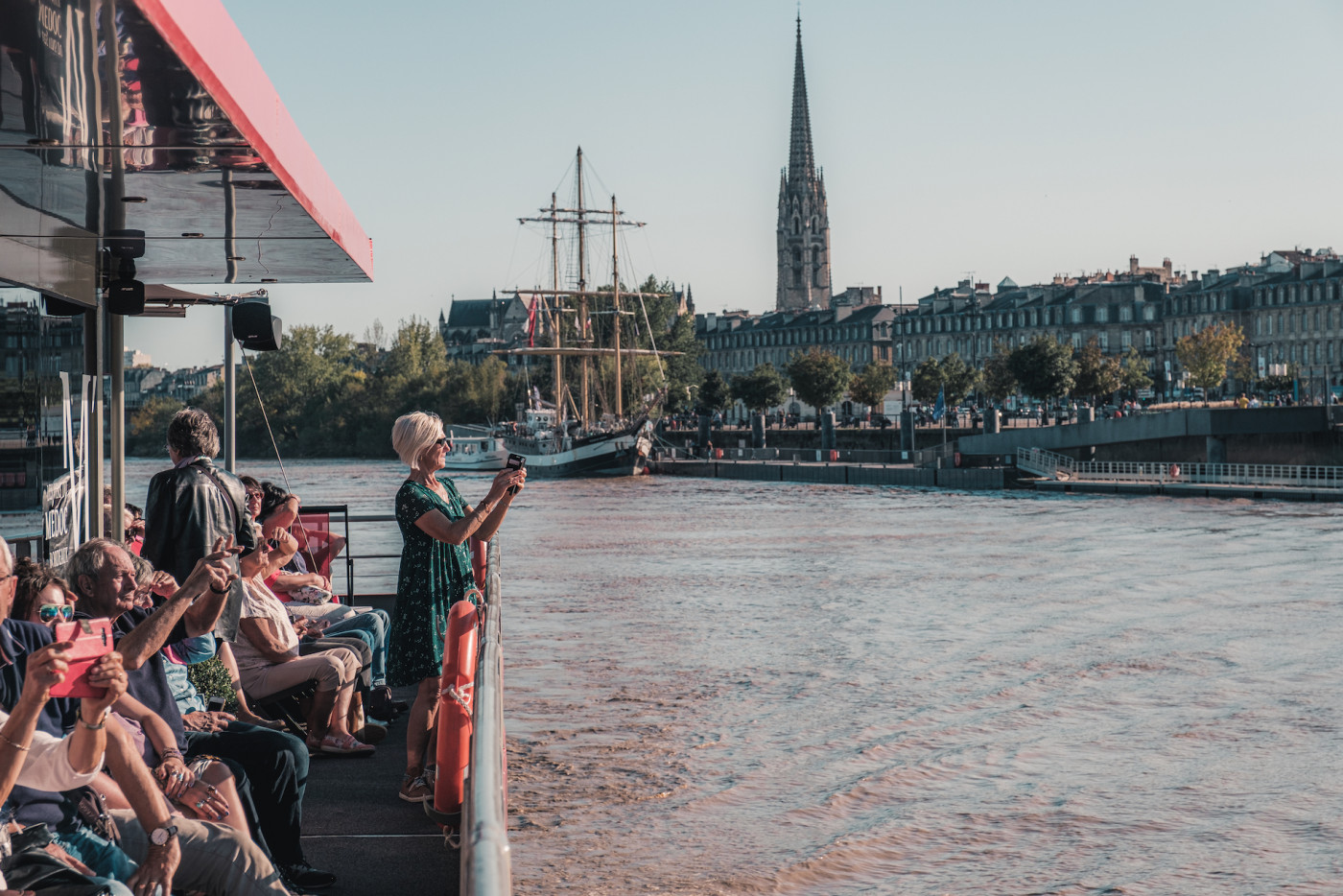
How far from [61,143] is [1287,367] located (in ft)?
347

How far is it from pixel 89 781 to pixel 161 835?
343mm

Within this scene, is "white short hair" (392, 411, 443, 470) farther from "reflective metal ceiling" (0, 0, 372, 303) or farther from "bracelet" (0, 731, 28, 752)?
"bracelet" (0, 731, 28, 752)

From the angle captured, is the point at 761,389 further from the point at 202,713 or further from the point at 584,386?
the point at 202,713

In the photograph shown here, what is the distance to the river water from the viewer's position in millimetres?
9906

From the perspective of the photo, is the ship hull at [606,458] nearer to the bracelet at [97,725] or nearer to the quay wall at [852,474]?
the quay wall at [852,474]

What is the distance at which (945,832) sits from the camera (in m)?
10.5

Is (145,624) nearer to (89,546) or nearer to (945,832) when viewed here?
(89,546)

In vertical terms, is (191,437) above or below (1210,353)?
below

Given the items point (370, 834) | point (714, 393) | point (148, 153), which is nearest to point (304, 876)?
point (370, 834)

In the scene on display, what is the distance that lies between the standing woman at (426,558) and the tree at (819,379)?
303 ft

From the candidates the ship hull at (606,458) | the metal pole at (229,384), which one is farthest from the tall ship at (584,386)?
the metal pole at (229,384)

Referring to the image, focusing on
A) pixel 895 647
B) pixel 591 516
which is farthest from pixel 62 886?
pixel 591 516

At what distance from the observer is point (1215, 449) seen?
57219 mm

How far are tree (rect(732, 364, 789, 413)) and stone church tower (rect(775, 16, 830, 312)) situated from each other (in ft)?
Result: 211
